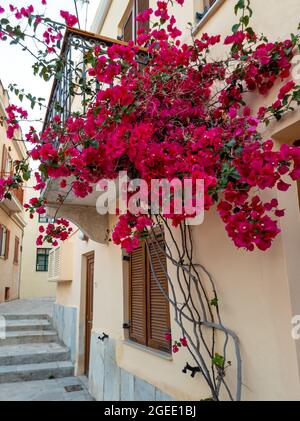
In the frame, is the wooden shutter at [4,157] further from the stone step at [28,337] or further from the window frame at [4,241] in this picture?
the stone step at [28,337]

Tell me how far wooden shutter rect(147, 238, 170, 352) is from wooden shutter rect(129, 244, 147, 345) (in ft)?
0.47

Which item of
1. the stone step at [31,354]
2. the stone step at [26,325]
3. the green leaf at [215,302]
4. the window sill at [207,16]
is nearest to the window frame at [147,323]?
the green leaf at [215,302]

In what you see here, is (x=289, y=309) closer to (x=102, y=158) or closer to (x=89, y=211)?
(x=102, y=158)

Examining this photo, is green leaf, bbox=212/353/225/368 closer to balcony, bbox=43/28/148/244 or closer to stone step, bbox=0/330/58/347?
balcony, bbox=43/28/148/244

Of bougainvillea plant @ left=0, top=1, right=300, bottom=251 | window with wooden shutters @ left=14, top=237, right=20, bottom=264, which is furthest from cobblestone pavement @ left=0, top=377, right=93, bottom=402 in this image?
window with wooden shutters @ left=14, top=237, right=20, bottom=264

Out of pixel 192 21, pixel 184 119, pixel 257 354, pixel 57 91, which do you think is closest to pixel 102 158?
pixel 184 119

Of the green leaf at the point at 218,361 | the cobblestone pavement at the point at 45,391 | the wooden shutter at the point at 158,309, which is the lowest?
the cobblestone pavement at the point at 45,391

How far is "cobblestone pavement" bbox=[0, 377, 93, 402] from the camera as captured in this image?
20.6 ft

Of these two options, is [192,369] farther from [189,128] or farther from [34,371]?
[34,371]

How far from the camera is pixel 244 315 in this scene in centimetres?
258

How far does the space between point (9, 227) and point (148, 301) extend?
13038mm

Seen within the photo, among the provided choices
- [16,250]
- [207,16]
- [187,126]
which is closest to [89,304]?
[187,126]

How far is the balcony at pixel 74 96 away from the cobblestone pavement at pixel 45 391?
Answer: 298 centimetres

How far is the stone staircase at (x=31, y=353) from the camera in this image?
7.48 metres
